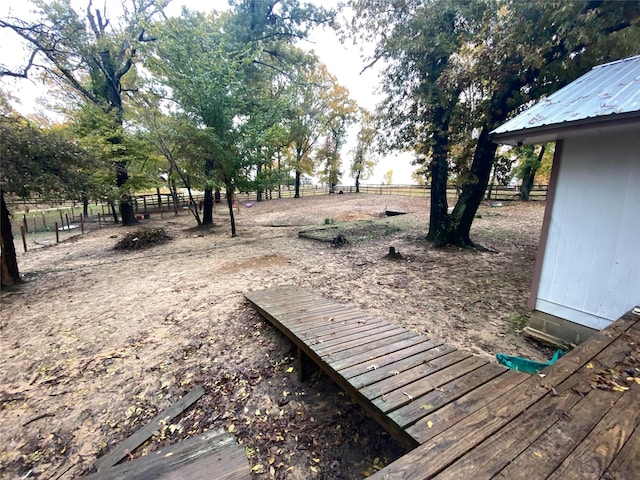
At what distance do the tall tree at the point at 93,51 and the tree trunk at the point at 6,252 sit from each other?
2554 mm

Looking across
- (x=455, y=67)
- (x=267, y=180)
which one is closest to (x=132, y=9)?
(x=267, y=180)

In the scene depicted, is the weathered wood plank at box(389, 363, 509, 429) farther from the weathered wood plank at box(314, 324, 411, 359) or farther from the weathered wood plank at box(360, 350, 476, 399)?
the weathered wood plank at box(314, 324, 411, 359)

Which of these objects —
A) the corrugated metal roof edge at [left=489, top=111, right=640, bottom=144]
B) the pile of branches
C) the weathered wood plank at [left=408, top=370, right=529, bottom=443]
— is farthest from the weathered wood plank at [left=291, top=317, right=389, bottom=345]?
the pile of branches

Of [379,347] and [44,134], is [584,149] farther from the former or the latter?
[44,134]

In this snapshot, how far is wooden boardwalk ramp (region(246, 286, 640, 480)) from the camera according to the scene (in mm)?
1263

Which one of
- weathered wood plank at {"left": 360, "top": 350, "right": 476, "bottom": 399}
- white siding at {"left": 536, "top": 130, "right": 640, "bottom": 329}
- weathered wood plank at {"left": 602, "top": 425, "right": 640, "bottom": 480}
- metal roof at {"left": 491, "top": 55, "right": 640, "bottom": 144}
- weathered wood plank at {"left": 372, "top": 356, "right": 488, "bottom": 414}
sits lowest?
weathered wood plank at {"left": 360, "top": 350, "right": 476, "bottom": 399}

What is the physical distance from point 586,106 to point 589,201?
98 cm

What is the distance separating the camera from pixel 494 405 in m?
1.68

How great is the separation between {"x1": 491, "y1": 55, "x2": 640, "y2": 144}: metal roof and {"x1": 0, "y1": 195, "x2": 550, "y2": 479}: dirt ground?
2482mm

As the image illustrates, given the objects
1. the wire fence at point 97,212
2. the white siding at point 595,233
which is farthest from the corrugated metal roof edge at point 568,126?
the wire fence at point 97,212

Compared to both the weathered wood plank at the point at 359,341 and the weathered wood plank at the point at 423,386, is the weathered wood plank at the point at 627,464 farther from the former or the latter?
the weathered wood plank at the point at 359,341

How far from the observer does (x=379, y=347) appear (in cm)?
270

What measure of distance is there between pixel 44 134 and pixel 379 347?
7.08 m

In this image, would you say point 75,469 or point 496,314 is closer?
point 75,469
